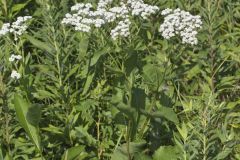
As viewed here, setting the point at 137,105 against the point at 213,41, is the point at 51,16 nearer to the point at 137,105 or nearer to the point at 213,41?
the point at 137,105

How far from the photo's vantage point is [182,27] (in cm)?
445

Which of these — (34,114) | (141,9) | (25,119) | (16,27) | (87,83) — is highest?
(141,9)

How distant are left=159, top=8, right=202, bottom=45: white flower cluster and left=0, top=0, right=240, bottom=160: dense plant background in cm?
12

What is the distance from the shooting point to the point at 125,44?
4.77m

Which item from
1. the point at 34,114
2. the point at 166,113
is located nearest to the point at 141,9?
the point at 166,113

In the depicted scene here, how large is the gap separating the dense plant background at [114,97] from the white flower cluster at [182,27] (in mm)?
123

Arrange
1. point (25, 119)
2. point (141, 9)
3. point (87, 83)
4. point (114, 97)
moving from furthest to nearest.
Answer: point (87, 83)
point (141, 9)
point (114, 97)
point (25, 119)

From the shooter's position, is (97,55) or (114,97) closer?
(114,97)

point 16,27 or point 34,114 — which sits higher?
point 16,27

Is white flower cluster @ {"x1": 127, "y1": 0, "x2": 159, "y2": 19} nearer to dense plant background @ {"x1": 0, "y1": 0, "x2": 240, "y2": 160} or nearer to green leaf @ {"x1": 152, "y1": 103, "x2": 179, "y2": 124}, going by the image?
dense plant background @ {"x1": 0, "y1": 0, "x2": 240, "y2": 160}

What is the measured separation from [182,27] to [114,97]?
2.66 feet

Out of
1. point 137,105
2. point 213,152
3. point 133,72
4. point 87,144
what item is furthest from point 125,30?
point 213,152

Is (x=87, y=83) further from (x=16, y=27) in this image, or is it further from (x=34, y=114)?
(x=34, y=114)

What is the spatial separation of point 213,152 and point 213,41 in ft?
5.14
